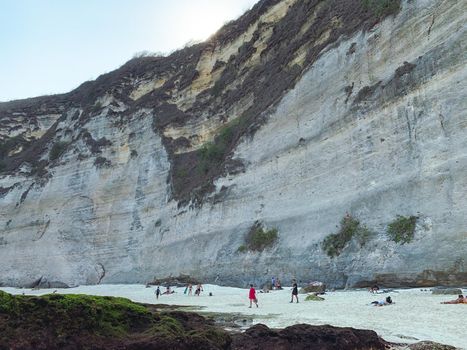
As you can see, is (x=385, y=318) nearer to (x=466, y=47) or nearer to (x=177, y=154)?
(x=466, y=47)

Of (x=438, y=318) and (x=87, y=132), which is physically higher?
(x=87, y=132)

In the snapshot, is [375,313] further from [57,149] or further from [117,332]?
[57,149]

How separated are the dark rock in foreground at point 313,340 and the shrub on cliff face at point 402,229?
31.0ft

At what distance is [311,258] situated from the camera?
70.3 ft

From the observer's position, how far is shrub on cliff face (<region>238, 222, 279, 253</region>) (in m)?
25.1

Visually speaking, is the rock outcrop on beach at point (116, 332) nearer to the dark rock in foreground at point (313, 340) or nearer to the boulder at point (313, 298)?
the dark rock in foreground at point (313, 340)

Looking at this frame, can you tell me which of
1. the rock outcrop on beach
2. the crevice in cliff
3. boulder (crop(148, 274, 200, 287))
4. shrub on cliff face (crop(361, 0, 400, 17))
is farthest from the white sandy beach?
shrub on cliff face (crop(361, 0, 400, 17))

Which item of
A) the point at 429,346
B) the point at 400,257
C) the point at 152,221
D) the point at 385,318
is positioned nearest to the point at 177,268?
the point at 152,221

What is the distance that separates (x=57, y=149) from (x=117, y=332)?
48358mm

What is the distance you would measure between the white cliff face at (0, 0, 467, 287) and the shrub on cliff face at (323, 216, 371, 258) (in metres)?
0.32

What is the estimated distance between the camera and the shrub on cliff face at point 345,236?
19241mm

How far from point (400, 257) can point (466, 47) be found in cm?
855

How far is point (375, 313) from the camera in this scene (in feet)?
41.6

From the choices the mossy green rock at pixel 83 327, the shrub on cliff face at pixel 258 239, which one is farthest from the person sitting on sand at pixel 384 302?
the shrub on cliff face at pixel 258 239
